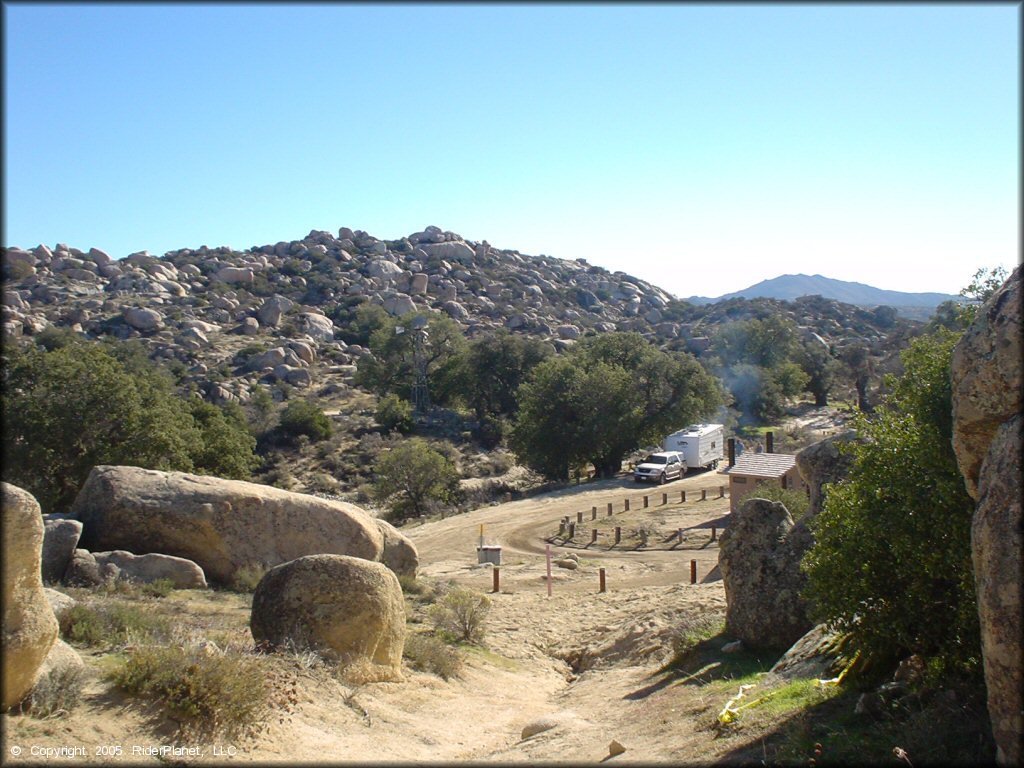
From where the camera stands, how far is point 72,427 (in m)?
25.4

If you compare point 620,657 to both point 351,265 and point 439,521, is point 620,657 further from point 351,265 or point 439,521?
point 351,265

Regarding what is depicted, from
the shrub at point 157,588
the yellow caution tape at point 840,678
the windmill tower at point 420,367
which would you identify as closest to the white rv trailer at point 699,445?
the windmill tower at point 420,367

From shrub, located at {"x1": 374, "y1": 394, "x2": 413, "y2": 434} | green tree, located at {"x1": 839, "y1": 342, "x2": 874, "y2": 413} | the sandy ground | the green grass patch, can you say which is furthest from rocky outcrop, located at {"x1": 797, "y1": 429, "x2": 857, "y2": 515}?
green tree, located at {"x1": 839, "y1": 342, "x2": 874, "y2": 413}

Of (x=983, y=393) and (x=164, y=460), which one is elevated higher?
(x=983, y=393)

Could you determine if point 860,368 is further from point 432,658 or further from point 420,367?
point 432,658

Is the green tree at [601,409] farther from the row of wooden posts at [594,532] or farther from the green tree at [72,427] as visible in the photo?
the green tree at [72,427]

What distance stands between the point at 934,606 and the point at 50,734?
793 centimetres

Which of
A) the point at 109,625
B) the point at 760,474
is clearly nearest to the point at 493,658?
the point at 109,625

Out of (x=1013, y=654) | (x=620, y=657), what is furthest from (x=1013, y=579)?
(x=620, y=657)

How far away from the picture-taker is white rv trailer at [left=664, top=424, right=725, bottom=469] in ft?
132

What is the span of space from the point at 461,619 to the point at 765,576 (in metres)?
5.48

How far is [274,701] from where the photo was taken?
7.98 metres

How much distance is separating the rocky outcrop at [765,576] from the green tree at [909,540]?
3172 mm

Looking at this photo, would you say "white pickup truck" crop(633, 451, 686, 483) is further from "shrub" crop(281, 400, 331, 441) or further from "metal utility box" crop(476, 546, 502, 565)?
"shrub" crop(281, 400, 331, 441)
